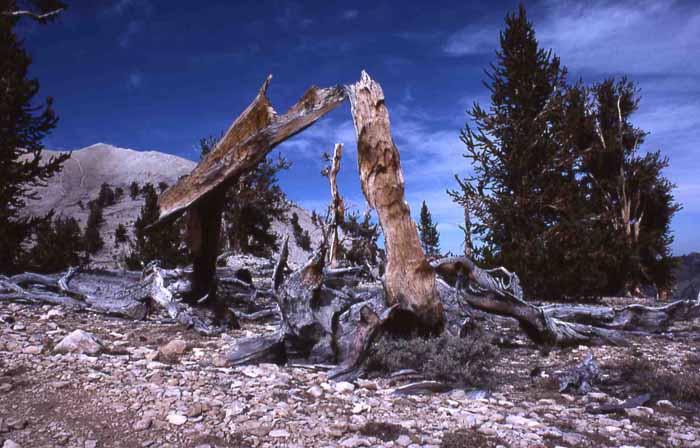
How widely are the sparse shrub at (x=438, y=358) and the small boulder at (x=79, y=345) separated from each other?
3.08 metres

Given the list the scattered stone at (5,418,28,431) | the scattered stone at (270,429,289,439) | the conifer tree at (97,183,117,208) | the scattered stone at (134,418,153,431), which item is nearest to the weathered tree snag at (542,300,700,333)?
the scattered stone at (270,429,289,439)

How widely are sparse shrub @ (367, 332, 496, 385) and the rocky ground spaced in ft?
0.74

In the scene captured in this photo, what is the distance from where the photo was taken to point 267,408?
3578mm

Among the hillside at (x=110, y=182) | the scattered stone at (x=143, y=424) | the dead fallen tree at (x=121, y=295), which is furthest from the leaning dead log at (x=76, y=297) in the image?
the hillside at (x=110, y=182)

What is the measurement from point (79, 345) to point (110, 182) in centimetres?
7836

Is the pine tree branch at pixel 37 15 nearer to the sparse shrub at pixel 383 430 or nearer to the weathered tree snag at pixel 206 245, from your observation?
the weathered tree snag at pixel 206 245

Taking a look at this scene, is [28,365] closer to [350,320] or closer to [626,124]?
[350,320]

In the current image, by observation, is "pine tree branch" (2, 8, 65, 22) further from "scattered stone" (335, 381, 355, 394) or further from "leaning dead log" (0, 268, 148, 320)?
"scattered stone" (335, 381, 355, 394)

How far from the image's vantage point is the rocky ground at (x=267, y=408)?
3074 mm

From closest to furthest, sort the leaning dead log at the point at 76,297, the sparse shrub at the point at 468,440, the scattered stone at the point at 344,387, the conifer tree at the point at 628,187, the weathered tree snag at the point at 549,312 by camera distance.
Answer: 1. the sparse shrub at the point at 468,440
2. the scattered stone at the point at 344,387
3. the weathered tree snag at the point at 549,312
4. the leaning dead log at the point at 76,297
5. the conifer tree at the point at 628,187

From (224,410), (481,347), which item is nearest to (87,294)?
(224,410)

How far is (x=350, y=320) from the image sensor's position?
5.54 metres

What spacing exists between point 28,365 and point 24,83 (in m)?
14.3

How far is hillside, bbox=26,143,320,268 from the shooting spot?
44.5m
